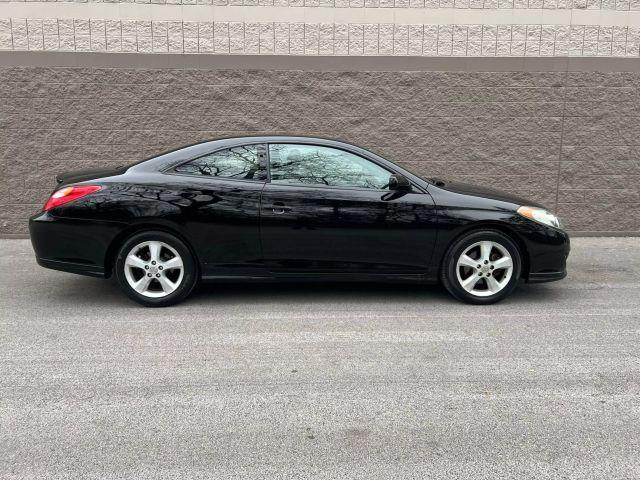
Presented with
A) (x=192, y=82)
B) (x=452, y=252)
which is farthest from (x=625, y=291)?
(x=192, y=82)

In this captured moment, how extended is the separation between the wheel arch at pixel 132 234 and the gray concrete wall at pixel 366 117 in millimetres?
3448

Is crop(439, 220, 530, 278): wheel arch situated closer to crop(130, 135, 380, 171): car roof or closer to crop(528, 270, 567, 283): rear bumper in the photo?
crop(528, 270, 567, 283): rear bumper

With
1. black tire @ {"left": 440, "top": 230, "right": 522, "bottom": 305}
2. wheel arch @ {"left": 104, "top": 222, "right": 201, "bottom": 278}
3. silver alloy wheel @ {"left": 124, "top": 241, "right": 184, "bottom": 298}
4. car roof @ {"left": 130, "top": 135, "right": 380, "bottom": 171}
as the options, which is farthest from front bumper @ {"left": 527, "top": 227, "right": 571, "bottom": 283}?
silver alloy wheel @ {"left": 124, "top": 241, "right": 184, "bottom": 298}

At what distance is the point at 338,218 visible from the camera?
5.62m

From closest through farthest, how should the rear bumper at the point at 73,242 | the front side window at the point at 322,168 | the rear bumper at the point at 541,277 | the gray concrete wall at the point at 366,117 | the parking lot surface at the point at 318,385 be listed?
the parking lot surface at the point at 318,385, the rear bumper at the point at 73,242, the front side window at the point at 322,168, the rear bumper at the point at 541,277, the gray concrete wall at the point at 366,117

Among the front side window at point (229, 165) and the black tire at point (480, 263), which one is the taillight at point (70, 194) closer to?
the front side window at point (229, 165)

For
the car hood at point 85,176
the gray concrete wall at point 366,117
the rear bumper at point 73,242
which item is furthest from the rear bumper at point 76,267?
→ the gray concrete wall at point 366,117

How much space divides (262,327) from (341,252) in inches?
41.0

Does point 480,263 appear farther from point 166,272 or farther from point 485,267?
point 166,272

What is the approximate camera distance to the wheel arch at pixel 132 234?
5562 millimetres

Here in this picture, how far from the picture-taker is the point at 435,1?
8766 mm

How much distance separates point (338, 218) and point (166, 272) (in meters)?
1.64

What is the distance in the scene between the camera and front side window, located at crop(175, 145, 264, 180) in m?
5.68

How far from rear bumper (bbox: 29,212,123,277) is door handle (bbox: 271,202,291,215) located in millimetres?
1365
